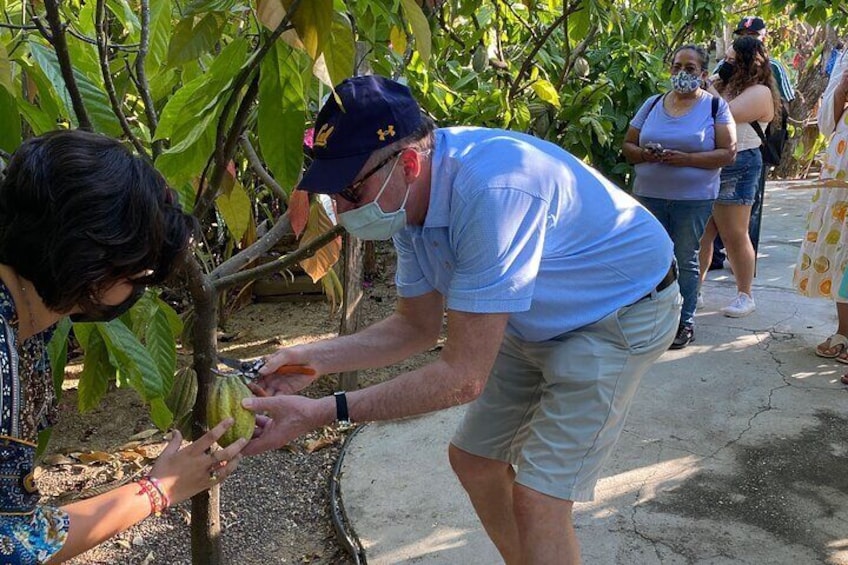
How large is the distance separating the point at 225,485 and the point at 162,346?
1.37 meters

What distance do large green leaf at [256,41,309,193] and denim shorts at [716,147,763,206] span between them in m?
3.52

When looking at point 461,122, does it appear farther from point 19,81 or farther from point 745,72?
point 19,81

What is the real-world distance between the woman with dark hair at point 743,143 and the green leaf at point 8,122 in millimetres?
3456

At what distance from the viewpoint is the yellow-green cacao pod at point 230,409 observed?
72.4 inches

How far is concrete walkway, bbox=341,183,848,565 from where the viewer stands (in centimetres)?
267

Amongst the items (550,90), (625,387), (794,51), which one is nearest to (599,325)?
(625,387)

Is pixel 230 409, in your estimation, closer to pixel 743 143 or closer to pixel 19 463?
pixel 19 463

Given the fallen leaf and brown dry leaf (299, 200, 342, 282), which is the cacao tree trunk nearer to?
brown dry leaf (299, 200, 342, 282)

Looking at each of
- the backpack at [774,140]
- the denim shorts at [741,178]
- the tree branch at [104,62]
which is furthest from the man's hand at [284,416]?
the backpack at [774,140]

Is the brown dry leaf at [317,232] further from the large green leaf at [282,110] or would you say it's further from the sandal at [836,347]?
the sandal at [836,347]

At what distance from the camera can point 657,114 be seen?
420 cm

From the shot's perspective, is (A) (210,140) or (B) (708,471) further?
(B) (708,471)

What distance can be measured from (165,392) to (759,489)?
213 cm

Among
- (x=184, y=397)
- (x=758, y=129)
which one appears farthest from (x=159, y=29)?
(x=758, y=129)
